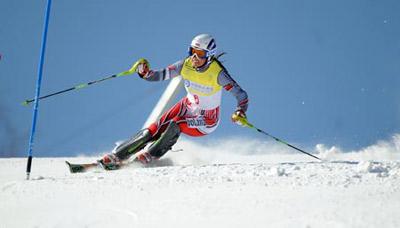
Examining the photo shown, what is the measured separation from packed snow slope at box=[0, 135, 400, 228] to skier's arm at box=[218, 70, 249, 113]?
1342mm

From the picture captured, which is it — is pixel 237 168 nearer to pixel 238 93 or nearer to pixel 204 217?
pixel 238 93

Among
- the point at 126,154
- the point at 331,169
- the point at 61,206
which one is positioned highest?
the point at 126,154

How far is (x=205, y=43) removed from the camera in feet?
27.4

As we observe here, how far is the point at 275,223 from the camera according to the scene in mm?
4727

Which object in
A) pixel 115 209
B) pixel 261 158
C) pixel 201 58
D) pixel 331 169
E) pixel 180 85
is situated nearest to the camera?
pixel 115 209

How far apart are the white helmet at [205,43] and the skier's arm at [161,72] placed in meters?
0.55

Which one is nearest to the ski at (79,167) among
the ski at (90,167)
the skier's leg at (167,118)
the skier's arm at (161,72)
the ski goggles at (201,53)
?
the ski at (90,167)

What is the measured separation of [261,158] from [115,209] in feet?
18.8

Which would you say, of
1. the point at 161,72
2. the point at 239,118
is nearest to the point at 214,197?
the point at 239,118

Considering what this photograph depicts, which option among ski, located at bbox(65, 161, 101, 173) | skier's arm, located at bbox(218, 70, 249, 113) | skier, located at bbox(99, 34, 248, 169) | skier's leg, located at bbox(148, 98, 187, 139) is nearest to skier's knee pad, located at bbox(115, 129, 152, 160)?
skier, located at bbox(99, 34, 248, 169)

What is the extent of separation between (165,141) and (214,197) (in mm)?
2854

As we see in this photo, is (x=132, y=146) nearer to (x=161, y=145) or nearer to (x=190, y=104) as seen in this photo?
(x=161, y=145)

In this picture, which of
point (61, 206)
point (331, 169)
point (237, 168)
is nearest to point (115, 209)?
point (61, 206)

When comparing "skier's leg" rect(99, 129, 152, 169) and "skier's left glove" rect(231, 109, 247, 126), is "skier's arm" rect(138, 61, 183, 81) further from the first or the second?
"skier's left glove" rect(231, 109, 247, 126)
